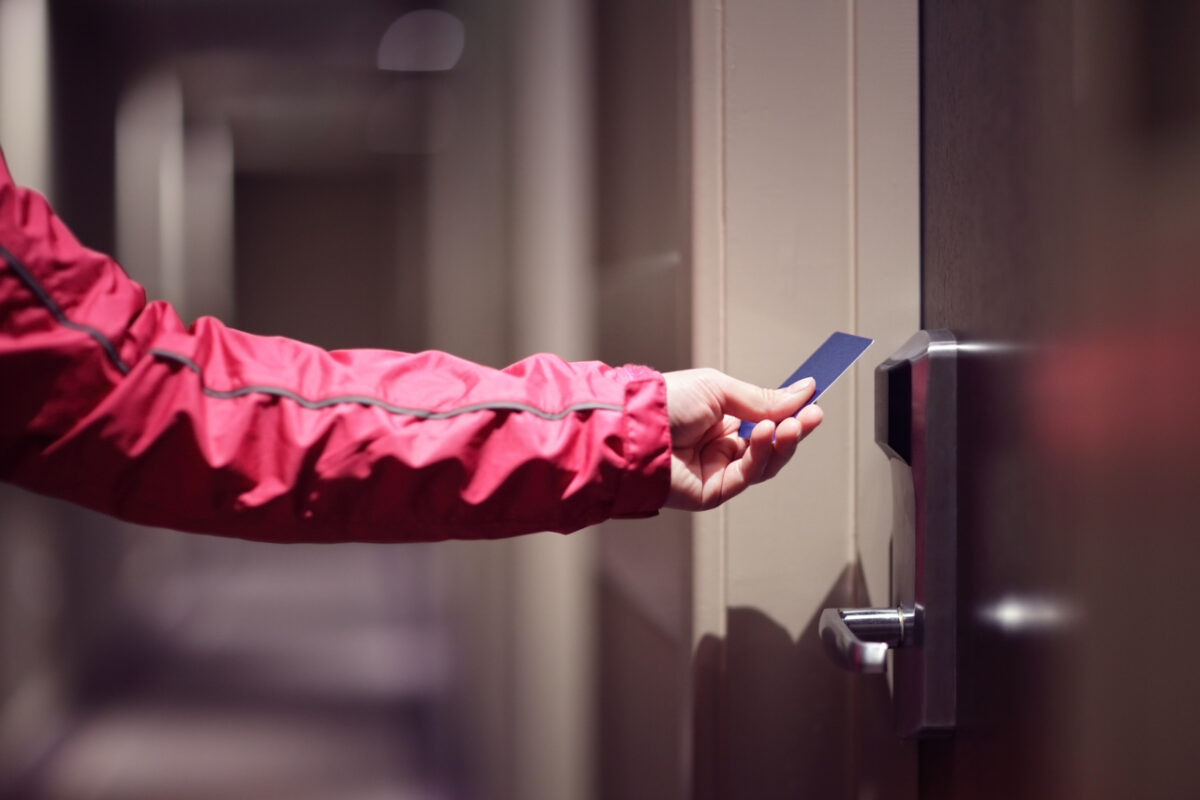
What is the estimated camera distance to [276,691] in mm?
915

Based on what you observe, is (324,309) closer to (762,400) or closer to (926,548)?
(762,400)

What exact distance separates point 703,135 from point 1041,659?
43cm

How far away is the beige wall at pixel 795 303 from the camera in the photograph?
606 millimetres

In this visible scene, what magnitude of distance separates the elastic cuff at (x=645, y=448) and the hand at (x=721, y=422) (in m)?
0.02

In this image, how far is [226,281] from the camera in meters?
0.89

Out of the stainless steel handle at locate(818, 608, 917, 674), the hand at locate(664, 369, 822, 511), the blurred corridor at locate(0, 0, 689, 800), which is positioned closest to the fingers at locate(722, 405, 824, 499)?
the hand at locate(664, 369, 822, 511)

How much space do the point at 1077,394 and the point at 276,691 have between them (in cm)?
89

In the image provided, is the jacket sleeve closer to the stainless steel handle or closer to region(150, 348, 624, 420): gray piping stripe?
region(150, 348, 624, 420): gray piping stripe

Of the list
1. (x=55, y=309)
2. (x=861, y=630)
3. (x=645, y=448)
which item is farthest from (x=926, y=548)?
(x=55, y=309)

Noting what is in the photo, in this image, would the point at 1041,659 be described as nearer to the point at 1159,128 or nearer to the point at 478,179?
the point at 1159,128

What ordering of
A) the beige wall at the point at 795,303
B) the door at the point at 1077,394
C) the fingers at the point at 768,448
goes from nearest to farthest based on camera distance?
1. the door at the point at 1077,394
2. the fingers at the point at 768,448
3. the beige wall at the point at 795,303

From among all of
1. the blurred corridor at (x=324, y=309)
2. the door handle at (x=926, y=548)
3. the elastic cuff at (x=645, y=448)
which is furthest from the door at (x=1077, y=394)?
the blurred corridor at (x=324, y=309)

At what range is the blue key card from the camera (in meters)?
0.49

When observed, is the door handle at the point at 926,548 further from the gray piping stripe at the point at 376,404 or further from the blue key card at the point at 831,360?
the gray piping stripe at the point at 376,404
